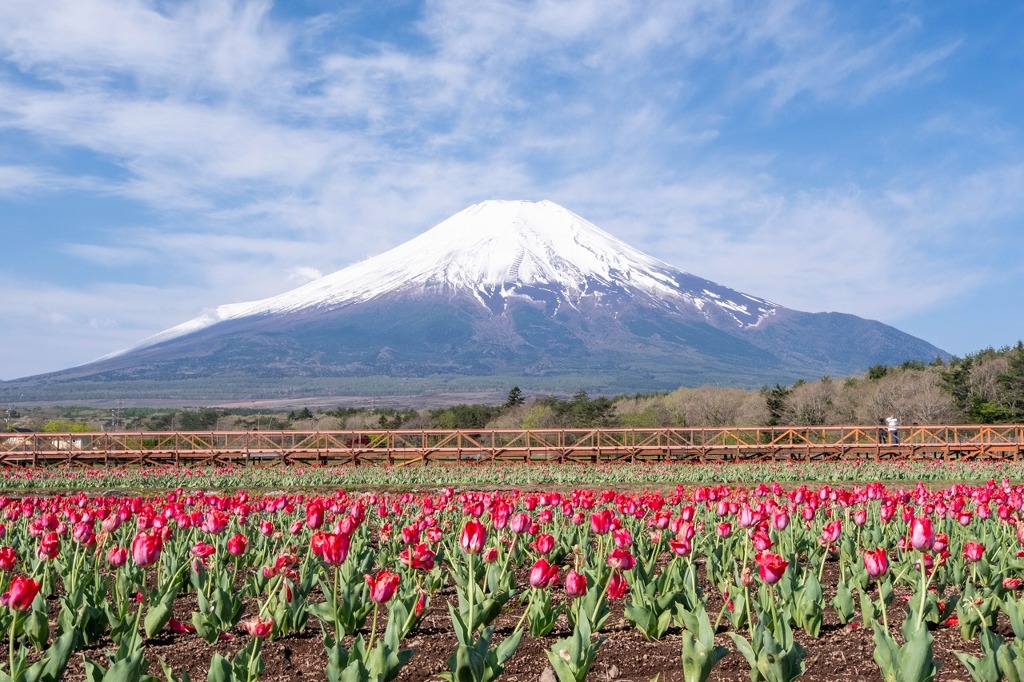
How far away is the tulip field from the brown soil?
17 millimetres

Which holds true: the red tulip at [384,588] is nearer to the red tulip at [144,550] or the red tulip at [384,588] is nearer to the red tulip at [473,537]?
the red tulip at [473,537]

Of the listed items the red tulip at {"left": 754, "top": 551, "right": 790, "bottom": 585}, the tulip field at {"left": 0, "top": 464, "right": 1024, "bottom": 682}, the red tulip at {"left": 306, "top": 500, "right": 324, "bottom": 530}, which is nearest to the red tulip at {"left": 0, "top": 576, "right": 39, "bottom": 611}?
the tulip field at {"left": 0, "top": 464, "right": 1024, "bottom": 682}

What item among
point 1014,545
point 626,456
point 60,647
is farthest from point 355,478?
point 60,647

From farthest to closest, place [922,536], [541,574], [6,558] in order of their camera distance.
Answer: [6,558] < [922,536] < [541,574]

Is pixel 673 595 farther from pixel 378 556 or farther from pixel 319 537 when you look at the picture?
pixel 378 556

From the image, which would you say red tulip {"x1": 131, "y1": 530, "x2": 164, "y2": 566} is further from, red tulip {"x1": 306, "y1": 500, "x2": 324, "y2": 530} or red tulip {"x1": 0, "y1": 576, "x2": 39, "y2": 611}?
red tulip {"x1": 306, "y1": 500, "x2": 324, "y2": 530}

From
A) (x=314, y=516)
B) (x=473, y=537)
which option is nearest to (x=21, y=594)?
(x=314, y=516)

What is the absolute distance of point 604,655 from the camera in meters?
5.07

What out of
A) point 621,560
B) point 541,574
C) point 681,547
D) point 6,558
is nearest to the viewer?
point 541,574

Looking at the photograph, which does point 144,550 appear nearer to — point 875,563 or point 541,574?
point 541,574

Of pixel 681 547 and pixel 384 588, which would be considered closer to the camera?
pixel 384 588

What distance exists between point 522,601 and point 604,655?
1309 millimetres

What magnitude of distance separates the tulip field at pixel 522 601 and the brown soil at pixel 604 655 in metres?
0.02

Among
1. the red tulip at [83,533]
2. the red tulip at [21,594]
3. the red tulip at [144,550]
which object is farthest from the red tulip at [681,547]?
the red tulip at [83,533]
